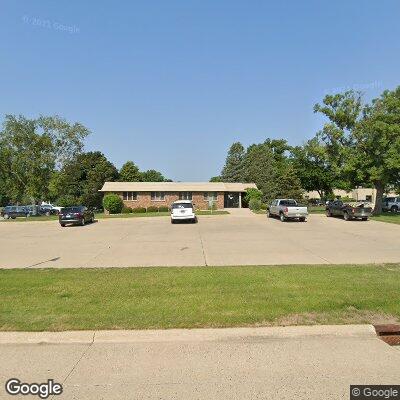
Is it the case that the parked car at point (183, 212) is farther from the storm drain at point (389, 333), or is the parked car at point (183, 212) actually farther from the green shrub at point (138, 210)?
the storm drain at point (389, 333)

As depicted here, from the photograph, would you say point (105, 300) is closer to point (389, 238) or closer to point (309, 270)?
point (309, 270)

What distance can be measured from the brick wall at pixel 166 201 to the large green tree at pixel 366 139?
66.7ft

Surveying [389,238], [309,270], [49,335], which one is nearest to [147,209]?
[389,238]

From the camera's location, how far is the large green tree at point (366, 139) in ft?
101

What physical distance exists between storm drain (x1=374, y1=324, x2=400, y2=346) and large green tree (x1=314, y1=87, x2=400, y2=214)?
27.9m

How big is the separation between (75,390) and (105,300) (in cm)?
297

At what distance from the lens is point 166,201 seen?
5166 cm

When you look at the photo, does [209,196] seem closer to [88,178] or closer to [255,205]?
[255,205]

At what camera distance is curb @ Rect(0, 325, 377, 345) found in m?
5.23

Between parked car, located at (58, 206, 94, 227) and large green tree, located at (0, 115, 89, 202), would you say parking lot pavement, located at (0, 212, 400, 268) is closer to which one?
parked car, located at (58, 206, 94, 227)

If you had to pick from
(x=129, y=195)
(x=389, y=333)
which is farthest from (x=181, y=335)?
(x=129, y=195)

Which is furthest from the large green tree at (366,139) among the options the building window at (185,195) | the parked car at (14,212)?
the parked car at (14,212)

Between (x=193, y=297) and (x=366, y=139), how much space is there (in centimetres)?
3067

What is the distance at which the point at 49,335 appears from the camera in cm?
527
